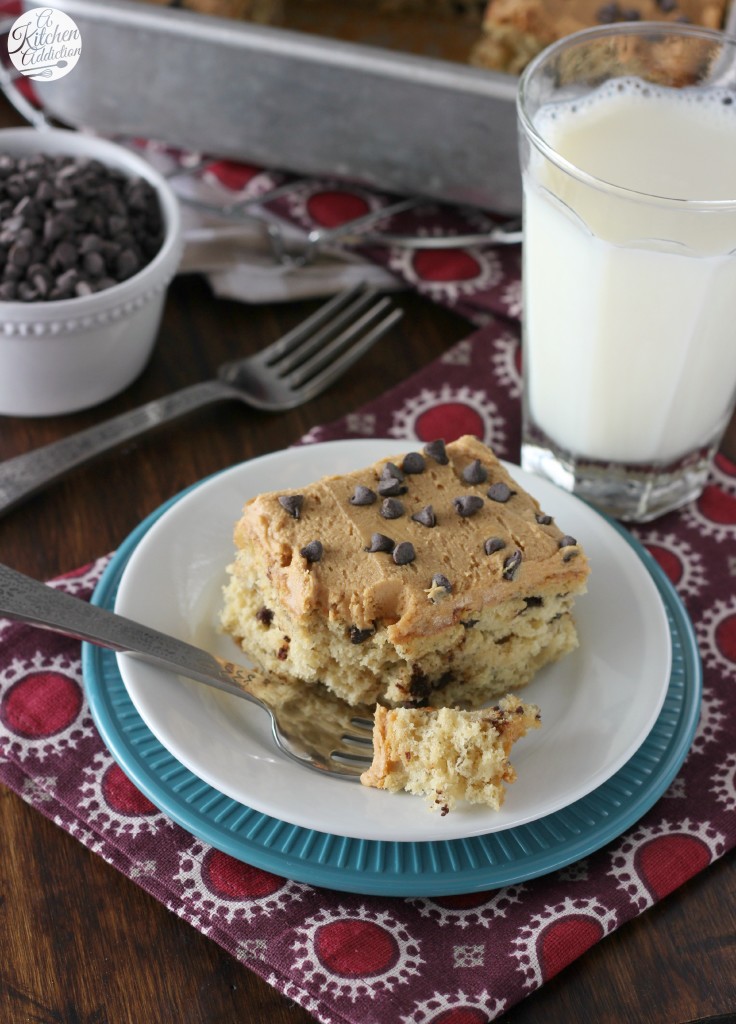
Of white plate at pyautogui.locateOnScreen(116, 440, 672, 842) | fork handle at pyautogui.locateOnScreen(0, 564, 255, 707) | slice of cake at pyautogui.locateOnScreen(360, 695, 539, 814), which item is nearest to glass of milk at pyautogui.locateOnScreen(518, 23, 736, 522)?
white plate at pyautogui.locateOnScreen(116, 440, 672, 842)

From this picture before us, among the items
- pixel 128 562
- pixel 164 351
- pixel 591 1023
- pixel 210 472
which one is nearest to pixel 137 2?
pixel 164 351

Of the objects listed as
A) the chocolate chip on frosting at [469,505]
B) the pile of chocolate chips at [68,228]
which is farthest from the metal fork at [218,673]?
the pile of chocolate chips at [68,228]

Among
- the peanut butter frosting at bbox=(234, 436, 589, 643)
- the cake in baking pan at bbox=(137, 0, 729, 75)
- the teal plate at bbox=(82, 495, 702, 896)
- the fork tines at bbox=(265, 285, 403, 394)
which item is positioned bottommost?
the fork tines at bbox=(265, 285, 403, 394)

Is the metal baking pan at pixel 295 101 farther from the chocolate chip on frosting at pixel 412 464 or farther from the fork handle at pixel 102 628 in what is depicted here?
the fork handle at pixel 102 628

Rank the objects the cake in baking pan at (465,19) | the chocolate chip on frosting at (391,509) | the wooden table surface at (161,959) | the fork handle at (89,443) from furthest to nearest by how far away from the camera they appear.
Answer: the cake in baking pan at (465,19) → the fork handle at (89,443) → the chocolate chip on frosting at (391,509) → the wooden table surface at (161,959)

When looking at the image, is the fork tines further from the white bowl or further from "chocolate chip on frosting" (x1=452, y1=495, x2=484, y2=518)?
"chocolate chip on frosting" (x1=452, y1=495, x2=484, y2=518)

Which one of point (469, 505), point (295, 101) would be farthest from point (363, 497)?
point (295, 101)
